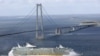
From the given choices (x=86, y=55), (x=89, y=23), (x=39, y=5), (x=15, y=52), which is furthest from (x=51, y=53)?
(x=89, y=23)

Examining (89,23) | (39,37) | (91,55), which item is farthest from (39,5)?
(89,23)

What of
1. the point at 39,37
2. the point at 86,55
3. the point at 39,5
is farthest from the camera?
the point at 39,5

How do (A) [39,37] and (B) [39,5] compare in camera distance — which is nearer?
(A) [39,37]

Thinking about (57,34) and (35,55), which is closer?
(35,55)

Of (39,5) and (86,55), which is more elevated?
(39,5)

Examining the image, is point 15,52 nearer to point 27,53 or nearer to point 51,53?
point 27,53

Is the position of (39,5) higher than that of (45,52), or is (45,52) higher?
(39,5)

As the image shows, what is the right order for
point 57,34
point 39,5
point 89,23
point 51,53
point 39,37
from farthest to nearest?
point 89,23 < point 57,34 < point 39,5 < point 39,37 < point 51,53

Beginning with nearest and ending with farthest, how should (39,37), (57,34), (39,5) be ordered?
(39,37) < (39,5) < (57,34)

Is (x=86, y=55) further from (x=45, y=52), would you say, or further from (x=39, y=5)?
(x=39, y=5)
